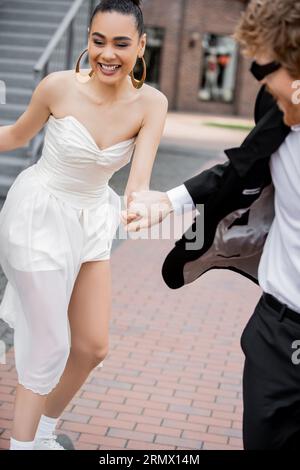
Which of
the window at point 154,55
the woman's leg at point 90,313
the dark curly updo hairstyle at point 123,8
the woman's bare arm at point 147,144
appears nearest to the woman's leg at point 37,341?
the woman's leg at point 90,313

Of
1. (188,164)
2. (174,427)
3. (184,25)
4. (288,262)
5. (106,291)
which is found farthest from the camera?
(184,25)

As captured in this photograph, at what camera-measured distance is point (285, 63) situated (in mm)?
2113

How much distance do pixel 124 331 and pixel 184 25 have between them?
27.4m

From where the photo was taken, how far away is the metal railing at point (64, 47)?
368 inches

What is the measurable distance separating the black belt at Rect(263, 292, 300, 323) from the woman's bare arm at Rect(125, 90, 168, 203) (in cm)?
71

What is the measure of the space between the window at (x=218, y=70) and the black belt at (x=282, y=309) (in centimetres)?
3068

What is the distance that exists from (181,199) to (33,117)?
871 mm

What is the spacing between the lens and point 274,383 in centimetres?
234

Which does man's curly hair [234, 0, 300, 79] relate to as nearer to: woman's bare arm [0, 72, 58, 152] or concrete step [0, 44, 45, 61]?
woman's bare arm [0, 72, 58, 152]

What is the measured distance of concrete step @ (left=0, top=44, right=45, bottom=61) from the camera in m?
11.0

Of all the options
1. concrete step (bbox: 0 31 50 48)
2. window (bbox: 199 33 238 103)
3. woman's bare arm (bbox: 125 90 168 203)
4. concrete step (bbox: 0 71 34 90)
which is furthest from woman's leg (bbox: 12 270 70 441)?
window (bbox: 199 33 238 103)

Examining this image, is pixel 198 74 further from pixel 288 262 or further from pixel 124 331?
pixel 288 262

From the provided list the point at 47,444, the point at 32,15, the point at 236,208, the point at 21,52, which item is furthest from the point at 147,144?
the point at 32,15
